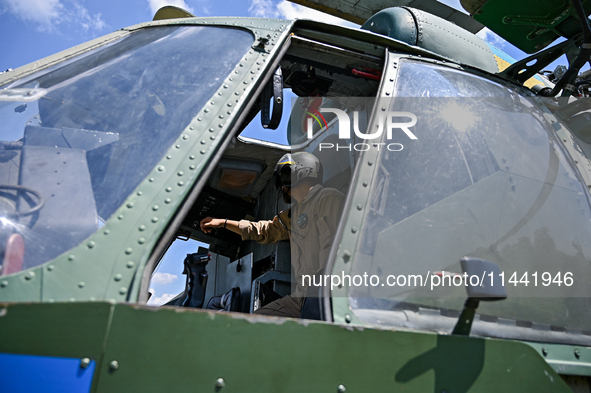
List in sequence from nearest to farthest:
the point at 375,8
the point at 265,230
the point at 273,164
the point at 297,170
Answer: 1. the point at 297,170
2. the point at 265,230
3. the point at 273,164
4. the point at 375,8

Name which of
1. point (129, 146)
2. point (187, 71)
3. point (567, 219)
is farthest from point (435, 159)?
point (129, 146)

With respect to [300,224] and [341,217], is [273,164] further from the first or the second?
[341,217]

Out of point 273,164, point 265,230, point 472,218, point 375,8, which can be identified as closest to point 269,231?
point 265,230

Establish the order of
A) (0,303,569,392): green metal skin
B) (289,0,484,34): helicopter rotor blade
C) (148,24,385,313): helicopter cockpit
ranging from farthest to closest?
(289,0,484,34): helicopter rotor blade, (148,24,385,313): helicopter cockpit, (0,303,569,392): green metal skin

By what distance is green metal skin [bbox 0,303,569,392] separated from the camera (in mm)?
1038

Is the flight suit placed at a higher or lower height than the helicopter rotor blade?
lower

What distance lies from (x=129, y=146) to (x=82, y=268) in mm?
527

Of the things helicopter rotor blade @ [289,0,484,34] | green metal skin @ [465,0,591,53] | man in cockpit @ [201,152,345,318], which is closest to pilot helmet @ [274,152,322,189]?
man in cockpit @ [201,152,345,318]

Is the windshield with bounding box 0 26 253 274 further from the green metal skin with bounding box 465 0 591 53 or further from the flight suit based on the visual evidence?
the green metal skin with bounding box 465 0 591 53

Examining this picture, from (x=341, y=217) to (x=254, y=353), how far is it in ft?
2.00

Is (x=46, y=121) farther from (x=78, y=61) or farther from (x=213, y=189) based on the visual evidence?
(x=213, y=189)

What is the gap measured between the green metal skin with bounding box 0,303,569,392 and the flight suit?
111 cm

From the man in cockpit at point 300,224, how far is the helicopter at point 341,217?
1.52 ft

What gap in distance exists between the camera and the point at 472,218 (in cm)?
180
